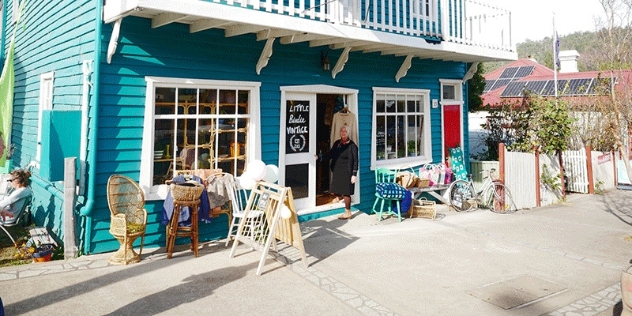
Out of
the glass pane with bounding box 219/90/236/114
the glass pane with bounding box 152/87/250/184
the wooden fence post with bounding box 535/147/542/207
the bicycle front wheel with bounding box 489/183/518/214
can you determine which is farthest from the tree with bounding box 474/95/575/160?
the glass pane with bounding box 219/90/236/114

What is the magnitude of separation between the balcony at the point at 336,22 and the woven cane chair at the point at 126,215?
88.1 inches

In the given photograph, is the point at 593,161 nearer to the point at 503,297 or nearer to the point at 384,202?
the point at 384,202

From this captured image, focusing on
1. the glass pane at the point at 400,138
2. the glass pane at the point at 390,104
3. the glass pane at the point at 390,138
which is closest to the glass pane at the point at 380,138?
the glass pane at the point at 390,138

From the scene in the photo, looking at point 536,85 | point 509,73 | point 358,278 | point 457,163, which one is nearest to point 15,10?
point 358,278

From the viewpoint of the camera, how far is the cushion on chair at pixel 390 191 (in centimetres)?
852

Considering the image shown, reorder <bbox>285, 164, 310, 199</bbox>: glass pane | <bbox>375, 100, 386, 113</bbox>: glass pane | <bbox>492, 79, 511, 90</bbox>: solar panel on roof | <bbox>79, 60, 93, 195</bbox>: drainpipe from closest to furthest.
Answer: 1. <bbox>79, 60, 93, 195</bbox>: drainpipe
2. <bbox>285, 164, 310, 199</bbox>: glass pane
3. <bbox>375, 100, 386, 113</bbox>: glass pane
4. <bbox>492, 79, 511, 90</bbox>: solar panel on roof

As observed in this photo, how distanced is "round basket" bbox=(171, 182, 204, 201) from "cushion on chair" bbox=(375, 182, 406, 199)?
3881mm

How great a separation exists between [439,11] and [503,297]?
7.39m

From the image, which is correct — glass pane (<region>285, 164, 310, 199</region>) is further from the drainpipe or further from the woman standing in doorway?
the drainpipe

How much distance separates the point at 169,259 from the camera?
6031 millimetres

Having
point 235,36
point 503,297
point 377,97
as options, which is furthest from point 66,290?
point 377,97

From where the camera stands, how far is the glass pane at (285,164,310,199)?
27.1 feet

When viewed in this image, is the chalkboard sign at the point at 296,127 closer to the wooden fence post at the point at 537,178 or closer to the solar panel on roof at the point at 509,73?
the wooden fence post at the point at 537,178

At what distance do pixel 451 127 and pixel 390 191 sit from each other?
376cm
